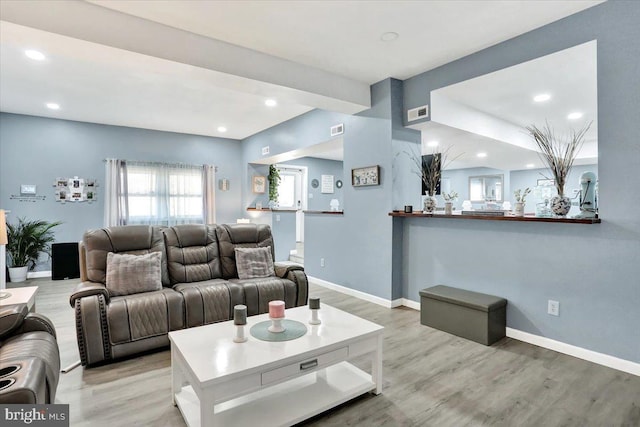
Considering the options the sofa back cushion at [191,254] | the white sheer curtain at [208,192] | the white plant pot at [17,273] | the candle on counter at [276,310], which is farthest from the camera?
the white sheer curtain at [208,192]

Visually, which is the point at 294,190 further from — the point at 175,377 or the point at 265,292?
the point at 175,377

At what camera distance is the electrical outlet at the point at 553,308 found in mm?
2689

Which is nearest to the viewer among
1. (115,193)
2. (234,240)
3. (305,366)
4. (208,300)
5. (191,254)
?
(305,366)

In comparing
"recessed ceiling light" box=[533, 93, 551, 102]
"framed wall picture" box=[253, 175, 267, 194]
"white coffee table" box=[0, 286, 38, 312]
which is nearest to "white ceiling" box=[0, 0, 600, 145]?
"recessed ceiling light" box=[533, 93, 551, 102]

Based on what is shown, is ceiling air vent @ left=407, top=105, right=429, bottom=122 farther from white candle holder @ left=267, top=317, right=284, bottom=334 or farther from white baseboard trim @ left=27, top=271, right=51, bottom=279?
white baseboard trim @ left=27, top=271, right=51, bottom=279

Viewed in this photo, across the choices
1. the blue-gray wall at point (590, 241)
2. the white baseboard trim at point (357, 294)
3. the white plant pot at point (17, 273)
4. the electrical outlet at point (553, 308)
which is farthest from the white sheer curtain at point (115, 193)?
the electrical outlet at point (553, 308)

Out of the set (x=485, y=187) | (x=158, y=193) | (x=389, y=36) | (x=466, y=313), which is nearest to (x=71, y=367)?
(x=466, y=313)

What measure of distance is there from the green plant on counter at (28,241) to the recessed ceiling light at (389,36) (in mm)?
5751

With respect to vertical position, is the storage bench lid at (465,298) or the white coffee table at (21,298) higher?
the white coffee table at (21,298)

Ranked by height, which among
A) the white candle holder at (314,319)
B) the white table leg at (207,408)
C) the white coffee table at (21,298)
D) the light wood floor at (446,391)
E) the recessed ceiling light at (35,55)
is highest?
the recessed ceiling light at (35,55)

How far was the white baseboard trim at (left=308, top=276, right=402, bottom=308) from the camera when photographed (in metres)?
3.87

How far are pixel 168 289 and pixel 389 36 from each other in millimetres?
3027

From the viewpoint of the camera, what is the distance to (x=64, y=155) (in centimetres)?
560

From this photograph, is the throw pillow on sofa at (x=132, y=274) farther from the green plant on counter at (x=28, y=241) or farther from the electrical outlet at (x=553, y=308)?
the green plant on counter at (x=28, y=241)
